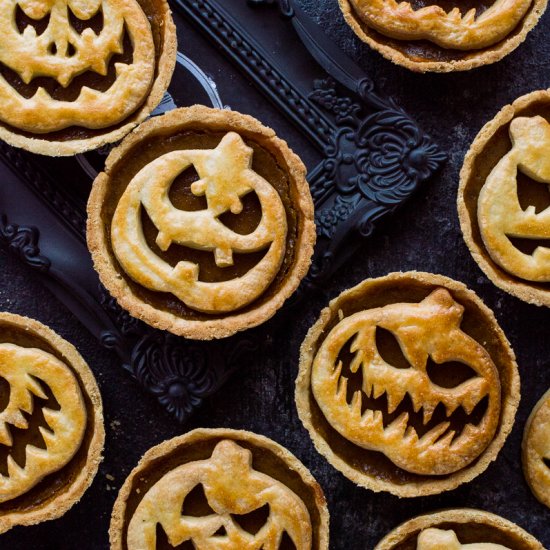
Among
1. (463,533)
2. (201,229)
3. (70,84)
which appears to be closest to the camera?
(201,229)

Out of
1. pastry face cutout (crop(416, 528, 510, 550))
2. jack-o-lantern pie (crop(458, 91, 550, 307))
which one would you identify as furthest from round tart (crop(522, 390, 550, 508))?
jack-o-lantern pie (crop(458, 91, 550, 307))

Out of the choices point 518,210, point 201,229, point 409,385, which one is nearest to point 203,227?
point 201,229

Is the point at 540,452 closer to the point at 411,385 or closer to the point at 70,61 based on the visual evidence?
the point at 411,385

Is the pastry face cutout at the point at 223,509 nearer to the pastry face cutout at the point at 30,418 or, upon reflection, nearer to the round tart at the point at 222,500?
the round tart at the point at 222,500

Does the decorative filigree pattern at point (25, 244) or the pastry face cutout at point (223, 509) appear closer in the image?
the pastry face cutout at point (223, 509)

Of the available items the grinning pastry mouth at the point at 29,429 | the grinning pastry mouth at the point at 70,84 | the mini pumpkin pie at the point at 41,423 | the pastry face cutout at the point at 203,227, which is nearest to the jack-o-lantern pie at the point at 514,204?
the pastry face cutout at the point at 203,227

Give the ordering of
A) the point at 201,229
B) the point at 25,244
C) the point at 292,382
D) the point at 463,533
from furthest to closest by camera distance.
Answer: the point at 292,382 → the point at 25,244 → the point at 463,533 → the point at 201,229
